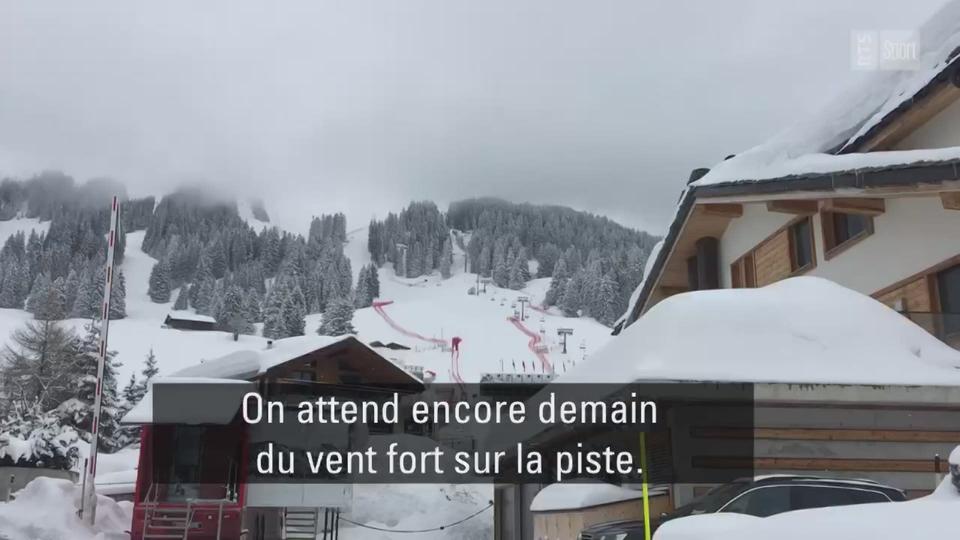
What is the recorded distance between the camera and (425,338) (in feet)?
422

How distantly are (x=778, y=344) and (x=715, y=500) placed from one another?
2.07 m

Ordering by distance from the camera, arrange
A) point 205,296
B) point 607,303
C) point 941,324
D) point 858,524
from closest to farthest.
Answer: point 858,524 < point 941,324 < point 607,303 < point 205,296

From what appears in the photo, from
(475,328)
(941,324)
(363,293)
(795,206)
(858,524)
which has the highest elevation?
(363,293)

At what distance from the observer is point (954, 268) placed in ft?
36.8

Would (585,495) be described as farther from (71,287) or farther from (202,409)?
(71,287)

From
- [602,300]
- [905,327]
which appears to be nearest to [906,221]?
[905,327]

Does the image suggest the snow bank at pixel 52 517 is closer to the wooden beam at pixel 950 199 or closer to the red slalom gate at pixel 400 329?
the wooden beam at pixel 950 199

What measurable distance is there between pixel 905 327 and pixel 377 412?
18.7m

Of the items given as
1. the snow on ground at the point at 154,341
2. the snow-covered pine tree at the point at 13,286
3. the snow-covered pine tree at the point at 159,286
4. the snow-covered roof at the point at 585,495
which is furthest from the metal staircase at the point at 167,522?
the snow-covered pine tree at the point at 159,286

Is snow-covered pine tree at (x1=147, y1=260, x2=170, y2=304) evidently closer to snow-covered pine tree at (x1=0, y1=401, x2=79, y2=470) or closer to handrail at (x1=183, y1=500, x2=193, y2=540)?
snow-covered pine tree at (x1=0, y1=401, x2=79, y2=470)

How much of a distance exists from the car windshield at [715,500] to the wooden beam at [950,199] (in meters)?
4.80

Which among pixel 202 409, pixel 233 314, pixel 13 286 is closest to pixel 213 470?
pixel 202 409

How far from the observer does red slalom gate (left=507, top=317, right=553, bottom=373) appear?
338 ft

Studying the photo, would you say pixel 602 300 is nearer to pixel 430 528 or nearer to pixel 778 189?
pixel 430 528
